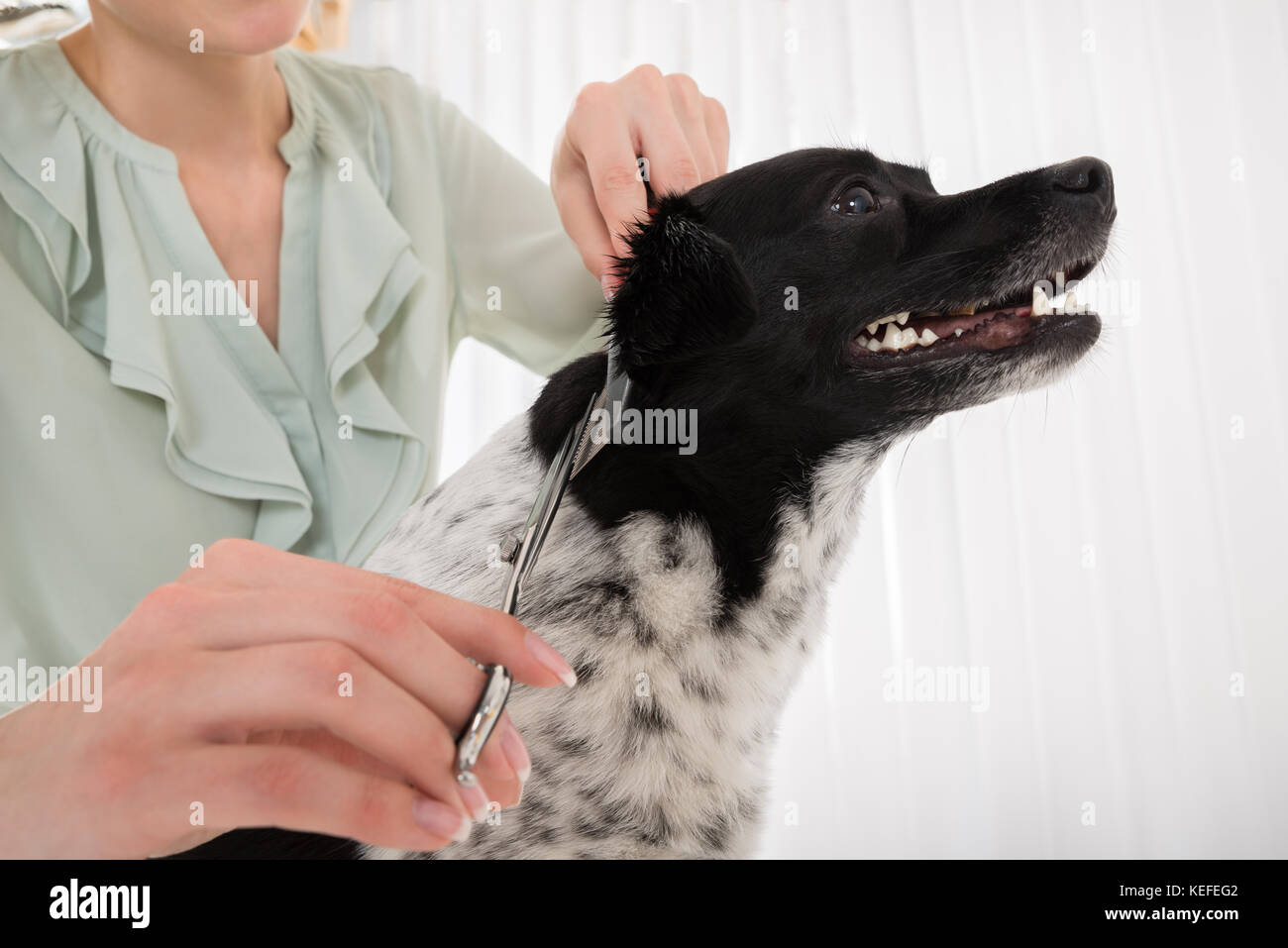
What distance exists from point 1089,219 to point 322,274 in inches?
32.3

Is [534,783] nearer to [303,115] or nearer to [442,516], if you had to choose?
[442,516]

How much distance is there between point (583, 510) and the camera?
781 mm

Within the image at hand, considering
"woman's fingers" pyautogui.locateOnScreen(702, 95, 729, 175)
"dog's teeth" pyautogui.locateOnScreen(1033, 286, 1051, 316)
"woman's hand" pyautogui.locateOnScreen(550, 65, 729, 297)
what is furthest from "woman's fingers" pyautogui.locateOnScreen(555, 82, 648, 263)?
"dog's teeth" pyautogui.locateOnScreen(1033, 286, 1051, 316)

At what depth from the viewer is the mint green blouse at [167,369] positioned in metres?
0.93

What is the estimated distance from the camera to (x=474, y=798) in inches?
18.4

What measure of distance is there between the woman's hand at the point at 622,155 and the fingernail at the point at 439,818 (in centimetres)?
56

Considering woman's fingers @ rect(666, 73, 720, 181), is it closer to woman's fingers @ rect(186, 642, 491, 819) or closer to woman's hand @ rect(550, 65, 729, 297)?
woman's hand @ rect(550, 65, 729, 297)

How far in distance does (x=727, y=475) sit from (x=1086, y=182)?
43cm

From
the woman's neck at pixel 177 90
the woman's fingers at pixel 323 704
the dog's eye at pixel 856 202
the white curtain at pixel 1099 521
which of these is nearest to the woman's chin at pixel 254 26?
the woman's neck at pixel 177 90

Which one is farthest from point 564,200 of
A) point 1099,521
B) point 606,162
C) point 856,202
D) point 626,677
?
point 1099,521

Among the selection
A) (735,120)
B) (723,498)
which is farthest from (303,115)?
(735,120)

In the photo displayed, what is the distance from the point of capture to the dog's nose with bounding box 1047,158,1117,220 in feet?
2.69

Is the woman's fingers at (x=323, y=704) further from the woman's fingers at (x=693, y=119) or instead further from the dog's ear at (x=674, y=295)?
the woman's fingers at (x=693, y=119)

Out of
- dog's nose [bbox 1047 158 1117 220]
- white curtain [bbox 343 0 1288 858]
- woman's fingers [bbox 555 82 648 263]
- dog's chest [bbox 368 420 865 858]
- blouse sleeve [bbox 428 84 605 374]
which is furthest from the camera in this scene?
white curtain [bbox 343 0 1288 858]
